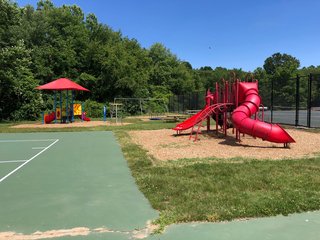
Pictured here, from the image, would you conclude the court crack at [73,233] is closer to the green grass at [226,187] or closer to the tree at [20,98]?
the green grass at [226,187]

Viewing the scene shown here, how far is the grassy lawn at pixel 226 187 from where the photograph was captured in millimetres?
4770

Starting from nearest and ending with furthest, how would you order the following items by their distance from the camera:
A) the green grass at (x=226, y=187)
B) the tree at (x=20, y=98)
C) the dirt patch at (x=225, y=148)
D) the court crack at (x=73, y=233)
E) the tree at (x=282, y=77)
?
the court crack at (x=73, y=233)
the green grass at (x=226, y=187)
the dirt patch at (x=225, y=148)
the tree at (x=282, y=77)
the tree at (x=20, y=98)

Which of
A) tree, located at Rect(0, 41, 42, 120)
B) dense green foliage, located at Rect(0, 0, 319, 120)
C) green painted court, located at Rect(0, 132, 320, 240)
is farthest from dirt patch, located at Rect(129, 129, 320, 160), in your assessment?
tree, located at Rect(0, 41, 42, 120)

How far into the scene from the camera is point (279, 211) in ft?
15.6

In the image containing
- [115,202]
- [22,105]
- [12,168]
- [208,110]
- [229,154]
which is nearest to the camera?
[115,202]

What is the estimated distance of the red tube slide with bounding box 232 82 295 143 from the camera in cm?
1054

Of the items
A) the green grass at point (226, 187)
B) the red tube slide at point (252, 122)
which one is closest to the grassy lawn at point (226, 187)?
the green grass at point (226, 187)

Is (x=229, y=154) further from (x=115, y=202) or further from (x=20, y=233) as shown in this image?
(x=20, y=233)

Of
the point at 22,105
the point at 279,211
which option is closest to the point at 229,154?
the point at 279,211

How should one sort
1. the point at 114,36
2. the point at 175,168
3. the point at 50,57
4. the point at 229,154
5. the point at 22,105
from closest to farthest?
the point at 175,168
the point at 229,154
the point at 22,105
the point at 50,57
the point at 114,36

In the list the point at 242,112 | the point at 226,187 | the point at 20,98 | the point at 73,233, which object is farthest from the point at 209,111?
the point at 20,98

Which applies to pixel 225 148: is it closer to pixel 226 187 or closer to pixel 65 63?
pixel 226 187

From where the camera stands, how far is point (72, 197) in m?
5.71

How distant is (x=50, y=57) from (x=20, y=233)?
34234 mm
